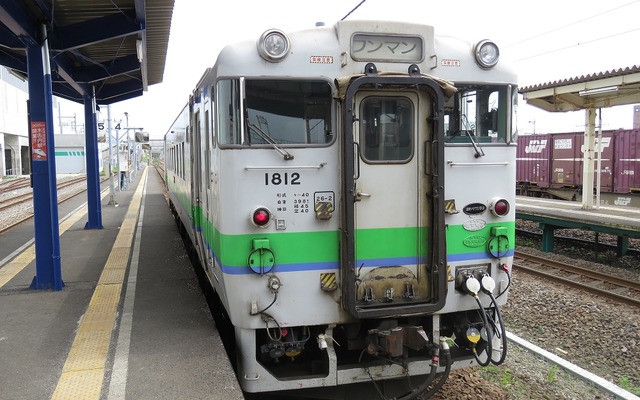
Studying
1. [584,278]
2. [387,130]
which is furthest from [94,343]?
[584,278]

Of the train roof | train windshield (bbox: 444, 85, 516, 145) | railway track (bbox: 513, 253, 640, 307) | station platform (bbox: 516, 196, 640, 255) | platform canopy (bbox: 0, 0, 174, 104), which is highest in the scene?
platform canopy (bbox: 0, 0, 174, 104)

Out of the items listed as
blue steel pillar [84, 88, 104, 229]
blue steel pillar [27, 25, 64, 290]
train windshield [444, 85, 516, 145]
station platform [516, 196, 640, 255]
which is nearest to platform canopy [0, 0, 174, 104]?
blue steel pillar [27, 25, 64, 290]

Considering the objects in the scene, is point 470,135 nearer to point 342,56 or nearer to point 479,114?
point 479,114

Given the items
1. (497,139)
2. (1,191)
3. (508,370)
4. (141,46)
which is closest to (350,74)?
(497,139)

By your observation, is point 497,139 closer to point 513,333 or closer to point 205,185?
point 205,185

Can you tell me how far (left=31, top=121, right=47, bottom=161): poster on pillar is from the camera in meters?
6.86

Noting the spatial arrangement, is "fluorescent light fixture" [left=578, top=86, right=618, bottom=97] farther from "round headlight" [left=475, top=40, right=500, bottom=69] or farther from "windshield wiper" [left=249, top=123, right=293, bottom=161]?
"windshield wiper" [left=249, top=123, right=293, bottom=161]

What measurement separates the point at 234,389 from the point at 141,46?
22.2 ft

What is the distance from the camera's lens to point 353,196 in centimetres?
421

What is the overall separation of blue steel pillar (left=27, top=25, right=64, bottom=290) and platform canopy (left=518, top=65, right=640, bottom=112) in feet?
32.6

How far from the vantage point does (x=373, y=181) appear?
4.37 m

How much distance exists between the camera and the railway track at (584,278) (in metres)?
8.72

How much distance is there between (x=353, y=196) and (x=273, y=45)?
4.44 ft

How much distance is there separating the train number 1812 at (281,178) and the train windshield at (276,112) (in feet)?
0.80
